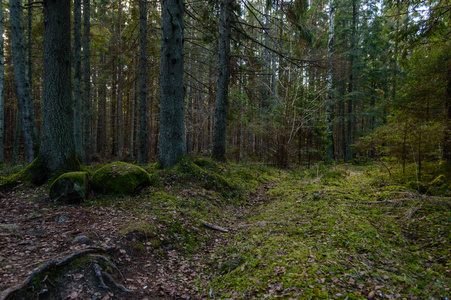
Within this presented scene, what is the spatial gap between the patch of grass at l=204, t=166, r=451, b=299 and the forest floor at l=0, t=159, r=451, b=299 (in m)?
0.02

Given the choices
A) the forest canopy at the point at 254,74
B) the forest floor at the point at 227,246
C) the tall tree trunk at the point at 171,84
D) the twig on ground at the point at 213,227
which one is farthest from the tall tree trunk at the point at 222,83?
the twig on ground at the point at 213,227

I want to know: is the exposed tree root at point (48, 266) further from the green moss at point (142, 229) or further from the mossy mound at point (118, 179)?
the mossy mound at point (118, 179)

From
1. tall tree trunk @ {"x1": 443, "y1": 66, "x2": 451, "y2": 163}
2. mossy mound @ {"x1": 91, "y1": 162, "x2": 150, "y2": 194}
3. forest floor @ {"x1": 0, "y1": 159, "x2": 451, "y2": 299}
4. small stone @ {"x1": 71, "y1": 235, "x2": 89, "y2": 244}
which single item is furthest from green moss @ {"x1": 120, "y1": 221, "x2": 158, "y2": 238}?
tall tree trunk @ {"x1": 443, "y1": 66, "x2": 451, "y2": 163}

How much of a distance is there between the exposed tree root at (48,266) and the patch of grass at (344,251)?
68.4 inches

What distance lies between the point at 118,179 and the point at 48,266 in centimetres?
322

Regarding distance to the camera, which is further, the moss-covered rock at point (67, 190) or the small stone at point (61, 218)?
the moss-covered rock at point (67, 190)

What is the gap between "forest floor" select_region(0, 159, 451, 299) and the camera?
284cm

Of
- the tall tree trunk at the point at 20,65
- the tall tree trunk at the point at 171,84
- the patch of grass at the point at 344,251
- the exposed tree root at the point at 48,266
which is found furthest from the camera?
the tall tree trunk at the point at 20,65

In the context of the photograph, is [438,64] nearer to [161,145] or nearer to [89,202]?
[161,145]

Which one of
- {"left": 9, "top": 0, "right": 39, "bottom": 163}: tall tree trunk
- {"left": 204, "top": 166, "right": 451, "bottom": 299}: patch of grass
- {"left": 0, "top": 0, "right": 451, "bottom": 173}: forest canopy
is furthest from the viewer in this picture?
{"left": 9, "top": 0, "right": 39, "bottom": 163}: tall tree trunk

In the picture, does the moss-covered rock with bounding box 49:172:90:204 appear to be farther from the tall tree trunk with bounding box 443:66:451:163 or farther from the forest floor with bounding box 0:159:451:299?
the tall tree trunk with bounding box 443:66:451:163

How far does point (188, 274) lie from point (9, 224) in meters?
3.11

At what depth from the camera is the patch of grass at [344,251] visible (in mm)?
2826

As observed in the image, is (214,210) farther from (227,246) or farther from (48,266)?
(48,266)
